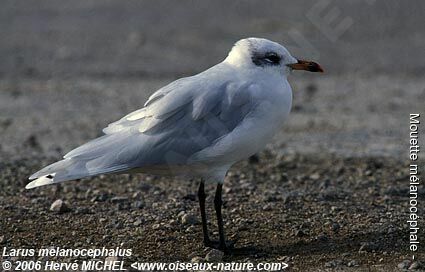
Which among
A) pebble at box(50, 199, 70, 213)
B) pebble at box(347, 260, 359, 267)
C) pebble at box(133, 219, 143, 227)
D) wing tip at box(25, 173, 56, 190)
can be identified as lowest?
pebble at box(347, 260, 359, 267)

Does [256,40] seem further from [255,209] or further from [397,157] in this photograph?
[397,157]

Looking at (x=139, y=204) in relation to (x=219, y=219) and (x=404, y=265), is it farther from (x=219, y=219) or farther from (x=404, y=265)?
(x=404, y=265)

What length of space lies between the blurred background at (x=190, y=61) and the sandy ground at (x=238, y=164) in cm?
4

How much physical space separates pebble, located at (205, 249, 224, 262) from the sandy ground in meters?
0.15

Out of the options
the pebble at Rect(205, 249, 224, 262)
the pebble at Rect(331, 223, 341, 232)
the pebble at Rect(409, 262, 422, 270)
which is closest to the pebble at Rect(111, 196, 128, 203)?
the pebble at Rect(205, 249, 224, 262)

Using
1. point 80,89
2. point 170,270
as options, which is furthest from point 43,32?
point 170,270

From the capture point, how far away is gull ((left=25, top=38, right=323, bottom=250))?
7586 millimetres

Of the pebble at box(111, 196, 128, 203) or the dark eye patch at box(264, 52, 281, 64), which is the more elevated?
the dark eye patch at box(264, 52, 281, 64)

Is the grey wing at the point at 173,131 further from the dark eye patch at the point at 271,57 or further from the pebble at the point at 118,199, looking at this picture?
the pebble at the point at 118,199

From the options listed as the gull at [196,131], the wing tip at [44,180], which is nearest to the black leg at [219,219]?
the gull at [196,131]

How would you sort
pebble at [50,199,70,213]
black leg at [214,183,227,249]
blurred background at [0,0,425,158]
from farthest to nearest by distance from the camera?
blurred background at [0,0,425,158] → pebble at [50,199,70,213] → black leg at [214,183,227,249]

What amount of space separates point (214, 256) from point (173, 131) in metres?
1.02

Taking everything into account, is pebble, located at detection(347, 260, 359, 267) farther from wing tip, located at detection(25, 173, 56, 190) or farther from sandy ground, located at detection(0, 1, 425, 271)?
wing tip, located at detection(25, 173, 56, 190)

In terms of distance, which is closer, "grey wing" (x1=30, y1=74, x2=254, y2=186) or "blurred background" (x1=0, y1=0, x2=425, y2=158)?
"grey wing" (x1=30, y1=74, x2=254, y2=186)
